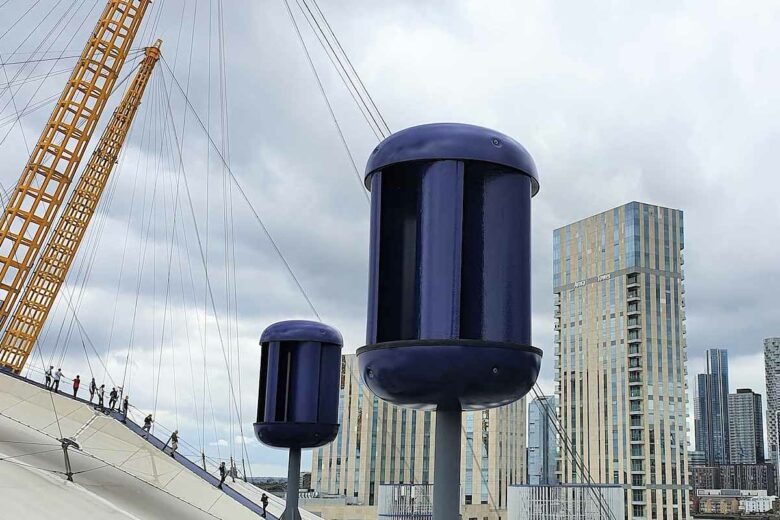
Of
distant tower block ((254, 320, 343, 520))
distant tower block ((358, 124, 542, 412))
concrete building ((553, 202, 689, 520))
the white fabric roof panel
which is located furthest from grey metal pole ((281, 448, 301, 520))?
concrete building ((553, 202, 689, 520))

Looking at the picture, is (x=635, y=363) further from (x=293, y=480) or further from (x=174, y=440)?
(x=293, y=480)

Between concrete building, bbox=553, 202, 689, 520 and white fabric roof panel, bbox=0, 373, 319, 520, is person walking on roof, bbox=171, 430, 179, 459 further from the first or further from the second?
concrete building, bbox=553, 202, 689, 520

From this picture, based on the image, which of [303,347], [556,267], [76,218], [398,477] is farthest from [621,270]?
[303,347]

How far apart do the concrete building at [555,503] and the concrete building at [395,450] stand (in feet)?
105

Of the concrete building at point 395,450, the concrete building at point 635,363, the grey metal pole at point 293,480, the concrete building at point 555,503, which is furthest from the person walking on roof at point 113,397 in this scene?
the concrete building at point 635,363

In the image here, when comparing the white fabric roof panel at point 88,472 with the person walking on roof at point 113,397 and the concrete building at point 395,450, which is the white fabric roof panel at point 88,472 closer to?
the person walking on roof at point 113,397

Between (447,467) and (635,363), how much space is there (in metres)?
91.0

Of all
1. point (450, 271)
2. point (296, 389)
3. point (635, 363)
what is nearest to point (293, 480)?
point (296, 389)

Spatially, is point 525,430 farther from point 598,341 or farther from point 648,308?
point 648,308

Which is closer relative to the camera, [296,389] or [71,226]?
[296,389]

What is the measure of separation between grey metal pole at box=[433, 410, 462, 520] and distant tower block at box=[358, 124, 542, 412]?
0.21 m

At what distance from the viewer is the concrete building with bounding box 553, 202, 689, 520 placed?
298 feet

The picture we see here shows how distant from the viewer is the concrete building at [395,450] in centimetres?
9950

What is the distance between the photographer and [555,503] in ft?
208
